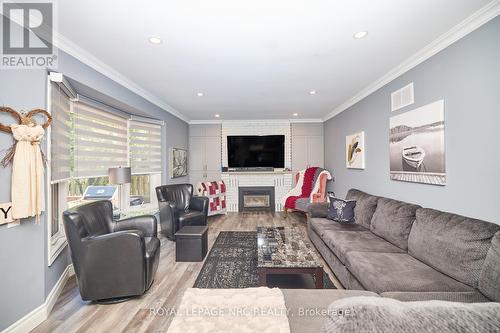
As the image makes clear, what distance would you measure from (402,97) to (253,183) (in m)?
4.11

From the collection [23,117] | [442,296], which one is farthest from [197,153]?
[442,296]

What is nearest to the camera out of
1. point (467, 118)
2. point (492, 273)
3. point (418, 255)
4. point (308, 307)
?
point (308, 307)

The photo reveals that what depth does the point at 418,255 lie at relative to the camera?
206 centimetres

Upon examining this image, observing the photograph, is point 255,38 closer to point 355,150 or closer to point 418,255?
point 418,255

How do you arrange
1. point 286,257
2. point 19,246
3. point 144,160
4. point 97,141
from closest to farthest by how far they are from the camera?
point 19,246
point 286,257
point 97,141
point 144,160

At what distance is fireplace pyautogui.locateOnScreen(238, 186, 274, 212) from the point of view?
6188 mm

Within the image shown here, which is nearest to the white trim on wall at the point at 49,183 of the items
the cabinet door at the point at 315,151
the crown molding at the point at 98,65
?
the crown molding at the point at 98,65

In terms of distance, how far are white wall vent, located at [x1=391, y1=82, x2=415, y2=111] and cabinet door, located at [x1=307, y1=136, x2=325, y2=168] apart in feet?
10.4

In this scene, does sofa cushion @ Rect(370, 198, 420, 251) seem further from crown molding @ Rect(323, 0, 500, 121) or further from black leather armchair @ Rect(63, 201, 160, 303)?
black leather armchair @ Rect(63, 201, 160, 303)

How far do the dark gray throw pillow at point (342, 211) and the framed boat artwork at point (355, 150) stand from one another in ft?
2.80

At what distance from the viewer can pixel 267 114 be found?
548cm

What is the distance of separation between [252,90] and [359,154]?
7.33 ft

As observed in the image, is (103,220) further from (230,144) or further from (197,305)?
(230,144)

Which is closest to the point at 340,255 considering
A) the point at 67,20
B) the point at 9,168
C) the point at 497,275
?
the point at 497,275
